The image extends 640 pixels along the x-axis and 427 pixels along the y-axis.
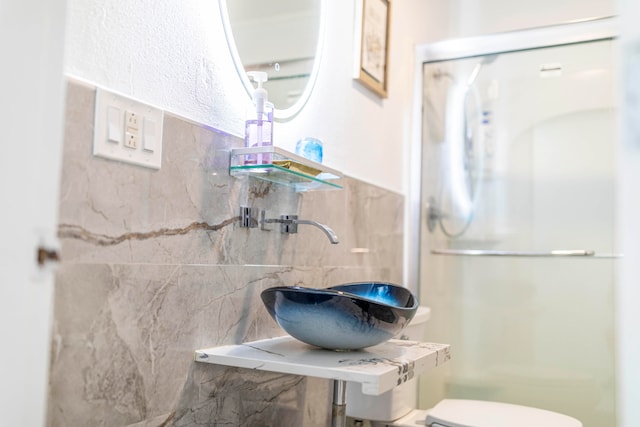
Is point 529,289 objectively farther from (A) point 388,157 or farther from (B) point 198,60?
(B) point 198,60

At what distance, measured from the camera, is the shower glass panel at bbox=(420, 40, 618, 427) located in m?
2.44

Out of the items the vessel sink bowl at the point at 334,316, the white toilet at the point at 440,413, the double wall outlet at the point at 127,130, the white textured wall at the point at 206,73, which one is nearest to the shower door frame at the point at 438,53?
the white textured wall at the point at 206,73

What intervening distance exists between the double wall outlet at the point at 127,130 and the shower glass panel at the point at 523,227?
1.68 metres

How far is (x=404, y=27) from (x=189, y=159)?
1.62 m

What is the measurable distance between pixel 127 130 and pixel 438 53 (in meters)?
1.88

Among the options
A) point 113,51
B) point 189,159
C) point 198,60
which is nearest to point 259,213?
point 189,159

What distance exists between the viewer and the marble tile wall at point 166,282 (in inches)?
41.6

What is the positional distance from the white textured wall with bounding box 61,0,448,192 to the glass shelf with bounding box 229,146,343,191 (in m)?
0.09

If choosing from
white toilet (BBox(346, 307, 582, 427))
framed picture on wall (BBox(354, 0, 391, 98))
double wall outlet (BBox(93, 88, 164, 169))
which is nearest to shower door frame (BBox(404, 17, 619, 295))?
framed picture on wall (BBox(354, 0, 391, 98))

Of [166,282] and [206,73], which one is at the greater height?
[206,73]

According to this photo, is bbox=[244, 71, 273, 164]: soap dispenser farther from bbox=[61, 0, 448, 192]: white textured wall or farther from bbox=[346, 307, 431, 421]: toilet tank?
bbox=[346, 307, 431, 421]: toilet tank

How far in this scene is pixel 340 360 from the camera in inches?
51.4

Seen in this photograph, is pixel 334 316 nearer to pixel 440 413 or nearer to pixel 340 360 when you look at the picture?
pixel 340 360

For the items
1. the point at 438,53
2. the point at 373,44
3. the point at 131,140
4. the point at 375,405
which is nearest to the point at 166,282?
the point at 131,140
